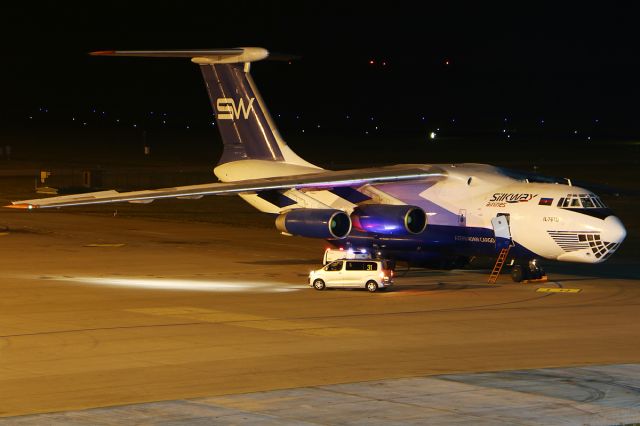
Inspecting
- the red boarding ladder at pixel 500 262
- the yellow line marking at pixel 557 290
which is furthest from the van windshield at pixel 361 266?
the yellow line marking at pixel 557 290

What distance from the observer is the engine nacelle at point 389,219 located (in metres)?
31.6

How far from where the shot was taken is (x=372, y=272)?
28.7 m

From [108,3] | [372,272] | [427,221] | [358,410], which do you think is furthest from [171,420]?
[108,3]

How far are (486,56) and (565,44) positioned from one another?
1300 centimetres

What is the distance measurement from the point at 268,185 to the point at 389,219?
344cm

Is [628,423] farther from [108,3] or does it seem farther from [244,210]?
[108,3]

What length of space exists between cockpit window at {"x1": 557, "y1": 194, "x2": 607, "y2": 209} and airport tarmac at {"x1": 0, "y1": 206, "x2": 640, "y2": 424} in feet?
6.70

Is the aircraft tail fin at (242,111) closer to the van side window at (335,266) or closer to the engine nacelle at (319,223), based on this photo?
the engine nacelle at (319,223)

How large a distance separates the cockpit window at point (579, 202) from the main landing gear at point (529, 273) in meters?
1.80

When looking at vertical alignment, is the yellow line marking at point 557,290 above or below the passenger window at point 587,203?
below

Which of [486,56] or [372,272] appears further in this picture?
[486,56]

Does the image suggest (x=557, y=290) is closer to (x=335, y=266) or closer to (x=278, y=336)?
(x=335, y=266)

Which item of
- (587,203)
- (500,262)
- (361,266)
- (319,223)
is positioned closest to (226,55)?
(319,223)

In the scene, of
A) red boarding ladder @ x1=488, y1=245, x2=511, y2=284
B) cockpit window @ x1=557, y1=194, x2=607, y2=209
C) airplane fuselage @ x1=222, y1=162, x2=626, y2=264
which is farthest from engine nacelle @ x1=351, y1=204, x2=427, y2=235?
cockpit window @ x1=557, y1=194, x2=607, y2=209
